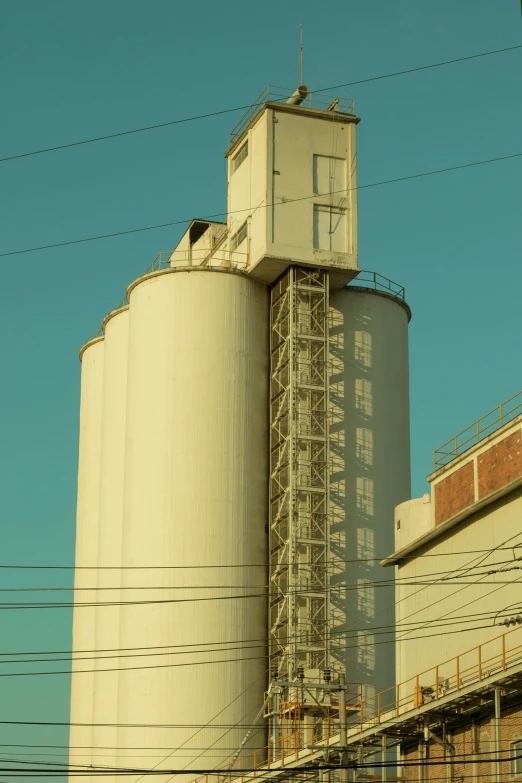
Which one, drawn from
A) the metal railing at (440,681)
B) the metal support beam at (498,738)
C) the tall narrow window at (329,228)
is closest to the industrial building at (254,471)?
the tall narrow window at (329,228)

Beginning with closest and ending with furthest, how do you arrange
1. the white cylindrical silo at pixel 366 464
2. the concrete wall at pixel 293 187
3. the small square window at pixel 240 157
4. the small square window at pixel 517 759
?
the small square window at pixel 517 759, the white cylindrical silo at pixel 366 464, the concrete wall at pixel 293 187, the small square window at pixel 240 157

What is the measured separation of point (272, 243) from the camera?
62.1m

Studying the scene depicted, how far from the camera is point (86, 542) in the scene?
7219 cm

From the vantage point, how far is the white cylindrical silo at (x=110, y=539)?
6338 centimetres

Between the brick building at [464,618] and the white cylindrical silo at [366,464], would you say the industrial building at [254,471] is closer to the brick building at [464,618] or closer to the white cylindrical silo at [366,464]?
the white cylindrical silo at [366,464]

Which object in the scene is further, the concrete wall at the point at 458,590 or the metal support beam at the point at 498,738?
the concrete wall at the point at 458,590

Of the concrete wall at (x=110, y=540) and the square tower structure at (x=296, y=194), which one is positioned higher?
the square tower structure at (x=296, y=194)

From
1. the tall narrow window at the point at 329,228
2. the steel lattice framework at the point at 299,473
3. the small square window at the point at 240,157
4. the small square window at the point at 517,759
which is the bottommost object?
the small square window at the point at 517,759

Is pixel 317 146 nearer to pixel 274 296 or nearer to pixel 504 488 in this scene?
pixel 274 296

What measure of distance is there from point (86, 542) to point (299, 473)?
1595 cm

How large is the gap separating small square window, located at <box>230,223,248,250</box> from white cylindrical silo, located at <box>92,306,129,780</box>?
7.67m

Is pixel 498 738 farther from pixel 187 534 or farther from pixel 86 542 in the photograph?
pixel 86 542

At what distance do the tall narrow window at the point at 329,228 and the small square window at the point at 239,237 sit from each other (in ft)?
10.5

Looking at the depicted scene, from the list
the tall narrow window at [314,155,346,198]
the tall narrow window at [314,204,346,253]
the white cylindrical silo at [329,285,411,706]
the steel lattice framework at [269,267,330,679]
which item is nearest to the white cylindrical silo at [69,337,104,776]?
the steel lattice framework at [269,267,330,679]
